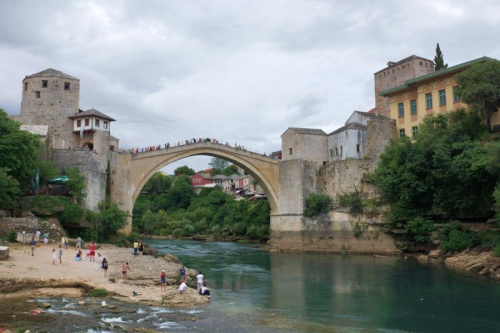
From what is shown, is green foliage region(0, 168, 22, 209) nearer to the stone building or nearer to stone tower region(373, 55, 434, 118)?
the stone building

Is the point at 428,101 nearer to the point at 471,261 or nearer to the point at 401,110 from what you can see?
the point at 401,110

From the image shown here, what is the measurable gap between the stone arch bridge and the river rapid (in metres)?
10.6

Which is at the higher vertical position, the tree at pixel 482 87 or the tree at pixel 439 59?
the tree at pixel 439 59

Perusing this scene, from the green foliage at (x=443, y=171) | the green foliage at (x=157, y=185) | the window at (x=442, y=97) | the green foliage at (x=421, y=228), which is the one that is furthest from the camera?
the green foliage at (x=157, y=185)

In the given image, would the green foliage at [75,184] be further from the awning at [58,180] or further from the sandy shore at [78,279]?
the sandy shore at [78,279]

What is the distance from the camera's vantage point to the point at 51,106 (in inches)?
1330

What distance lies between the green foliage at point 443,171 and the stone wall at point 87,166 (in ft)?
65.0

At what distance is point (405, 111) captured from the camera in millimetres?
38062

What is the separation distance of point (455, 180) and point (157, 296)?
21.2 m

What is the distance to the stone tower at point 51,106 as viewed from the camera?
111 ft

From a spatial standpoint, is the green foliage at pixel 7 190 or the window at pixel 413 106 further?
the window at pixel 413 106

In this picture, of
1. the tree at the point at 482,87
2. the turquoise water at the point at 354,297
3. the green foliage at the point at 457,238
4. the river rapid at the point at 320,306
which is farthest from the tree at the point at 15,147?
the tree at the point at 482,87

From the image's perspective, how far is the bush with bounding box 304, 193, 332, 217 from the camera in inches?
1523

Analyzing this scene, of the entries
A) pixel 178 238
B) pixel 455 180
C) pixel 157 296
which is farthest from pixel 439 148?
pixel 178 238
